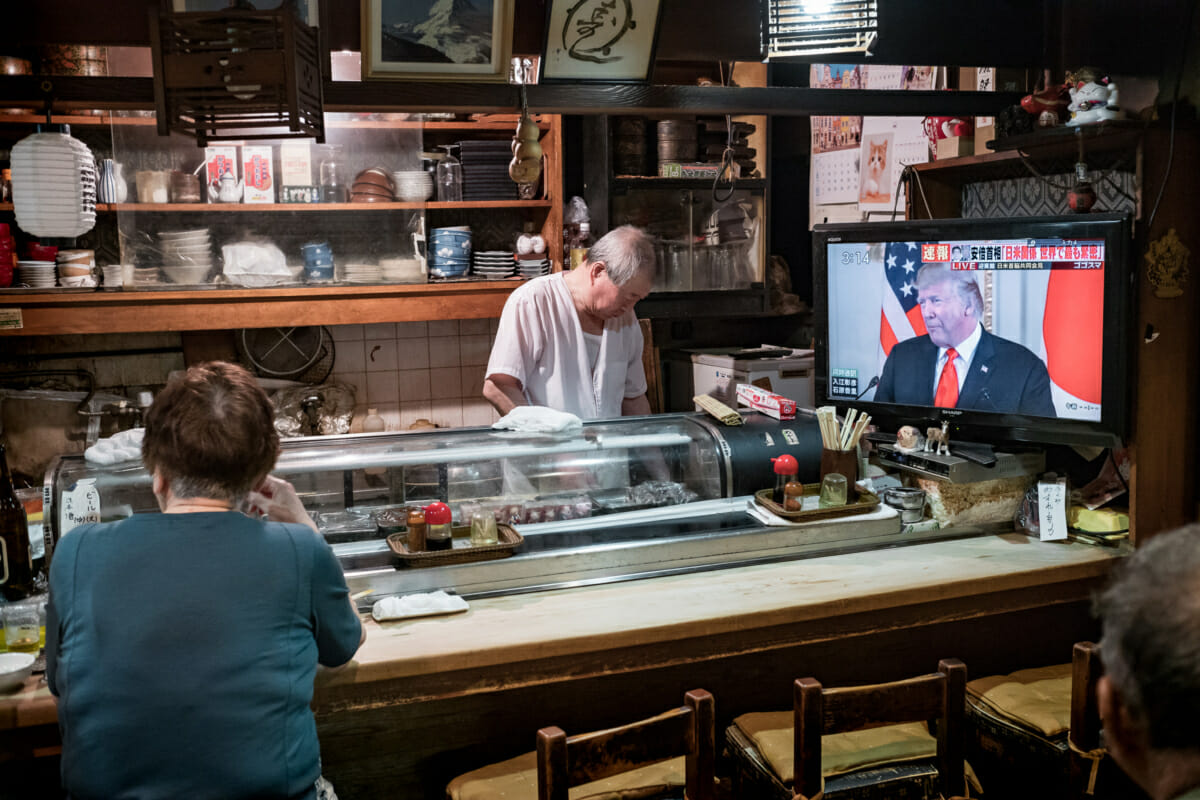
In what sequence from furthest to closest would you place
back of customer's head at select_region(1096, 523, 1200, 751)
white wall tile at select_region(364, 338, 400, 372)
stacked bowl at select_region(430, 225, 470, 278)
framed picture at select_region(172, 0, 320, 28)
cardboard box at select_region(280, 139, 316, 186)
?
white wall tile at select_region(364, 338, 400, 372)
stacked bowl at select_region(430, 225, 470, 278)
cardboard box at select_region(280, 139, 316, 186)
framed picture at select_region(172, 0, 320, 28)
back of customer's head at select_region(1096, 523, 1200, 751)

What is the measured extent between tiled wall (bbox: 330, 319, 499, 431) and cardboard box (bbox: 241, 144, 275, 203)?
32.4 inches

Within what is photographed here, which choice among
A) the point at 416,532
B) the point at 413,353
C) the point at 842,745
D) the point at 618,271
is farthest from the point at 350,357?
the point at 842,745

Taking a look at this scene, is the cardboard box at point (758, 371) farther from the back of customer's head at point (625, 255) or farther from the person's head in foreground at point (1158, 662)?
the person's head in foreground at point (1158, 662)

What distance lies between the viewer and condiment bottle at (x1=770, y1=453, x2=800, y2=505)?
9.37 feet

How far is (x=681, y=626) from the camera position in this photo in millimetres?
2309

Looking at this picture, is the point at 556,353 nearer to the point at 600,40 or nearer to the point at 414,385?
the point at 600,40

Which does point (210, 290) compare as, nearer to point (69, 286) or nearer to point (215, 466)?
point (69, 286)

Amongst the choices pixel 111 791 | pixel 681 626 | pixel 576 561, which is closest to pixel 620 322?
pixel 576 561

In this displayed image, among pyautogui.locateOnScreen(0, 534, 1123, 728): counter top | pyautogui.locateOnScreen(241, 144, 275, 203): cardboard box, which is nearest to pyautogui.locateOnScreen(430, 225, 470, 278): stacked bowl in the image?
pyautogui.locateOnScreen(241, 144, 275, 203): cardboard box

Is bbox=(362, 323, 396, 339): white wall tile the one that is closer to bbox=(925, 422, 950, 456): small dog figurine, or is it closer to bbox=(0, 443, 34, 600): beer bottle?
bbox=(0, 443, 34, 600): beer bottle

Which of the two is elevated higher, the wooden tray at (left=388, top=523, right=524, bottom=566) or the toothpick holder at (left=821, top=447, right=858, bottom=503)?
the toothpick holder at (left=821, top=447, right=858, bottom=503)

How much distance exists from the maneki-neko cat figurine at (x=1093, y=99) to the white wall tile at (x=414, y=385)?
331 centimetres

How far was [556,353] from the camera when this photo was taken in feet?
12.3

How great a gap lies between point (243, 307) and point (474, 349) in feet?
4.19
